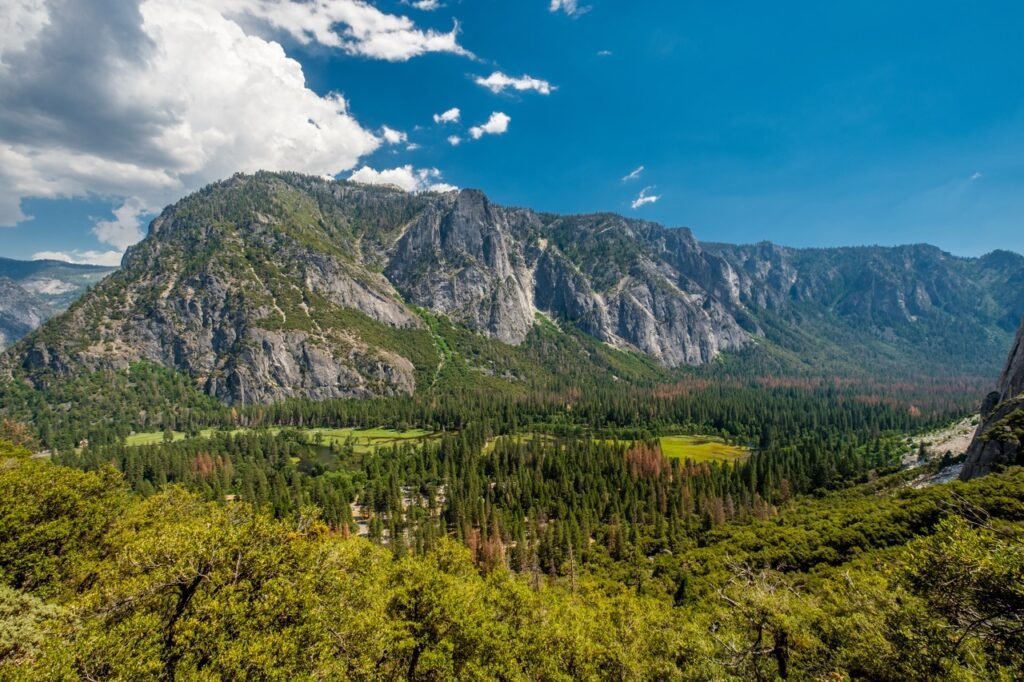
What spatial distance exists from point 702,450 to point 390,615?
174 m

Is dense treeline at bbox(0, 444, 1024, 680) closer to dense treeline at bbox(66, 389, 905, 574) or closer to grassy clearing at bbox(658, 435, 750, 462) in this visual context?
dense treeline at bbox(66, 389, 905, 574)

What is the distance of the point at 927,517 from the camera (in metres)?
61.7

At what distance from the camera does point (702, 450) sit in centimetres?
17988

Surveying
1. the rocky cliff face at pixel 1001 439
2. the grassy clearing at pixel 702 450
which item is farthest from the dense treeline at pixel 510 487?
the rocky cliff face at pixel 1001 439

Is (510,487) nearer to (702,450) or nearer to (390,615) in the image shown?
(390,615)

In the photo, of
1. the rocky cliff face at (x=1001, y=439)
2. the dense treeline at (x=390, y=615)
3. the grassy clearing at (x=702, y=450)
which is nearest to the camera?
the dense treeline at (x=390, y=615)

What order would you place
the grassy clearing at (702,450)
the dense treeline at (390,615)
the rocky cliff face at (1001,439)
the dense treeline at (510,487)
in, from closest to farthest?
A: the dense treeline at (390,615)
the rocky cliff face at (1001,439)
the dense treeline at (510,487)
the grassy clearing at (702,450)

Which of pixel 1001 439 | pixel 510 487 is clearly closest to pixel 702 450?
pixel 510 487

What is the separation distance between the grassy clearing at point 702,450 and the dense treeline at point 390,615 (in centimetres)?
12408

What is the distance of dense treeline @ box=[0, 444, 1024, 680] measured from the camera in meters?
18.7

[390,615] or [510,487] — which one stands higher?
[390,615]

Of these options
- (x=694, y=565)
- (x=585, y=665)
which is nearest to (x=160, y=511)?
(x=585, y=665)

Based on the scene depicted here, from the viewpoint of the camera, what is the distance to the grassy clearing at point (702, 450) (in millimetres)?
165750

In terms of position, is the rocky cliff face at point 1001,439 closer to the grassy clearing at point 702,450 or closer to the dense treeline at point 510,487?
the dense treeline at point 510,487
